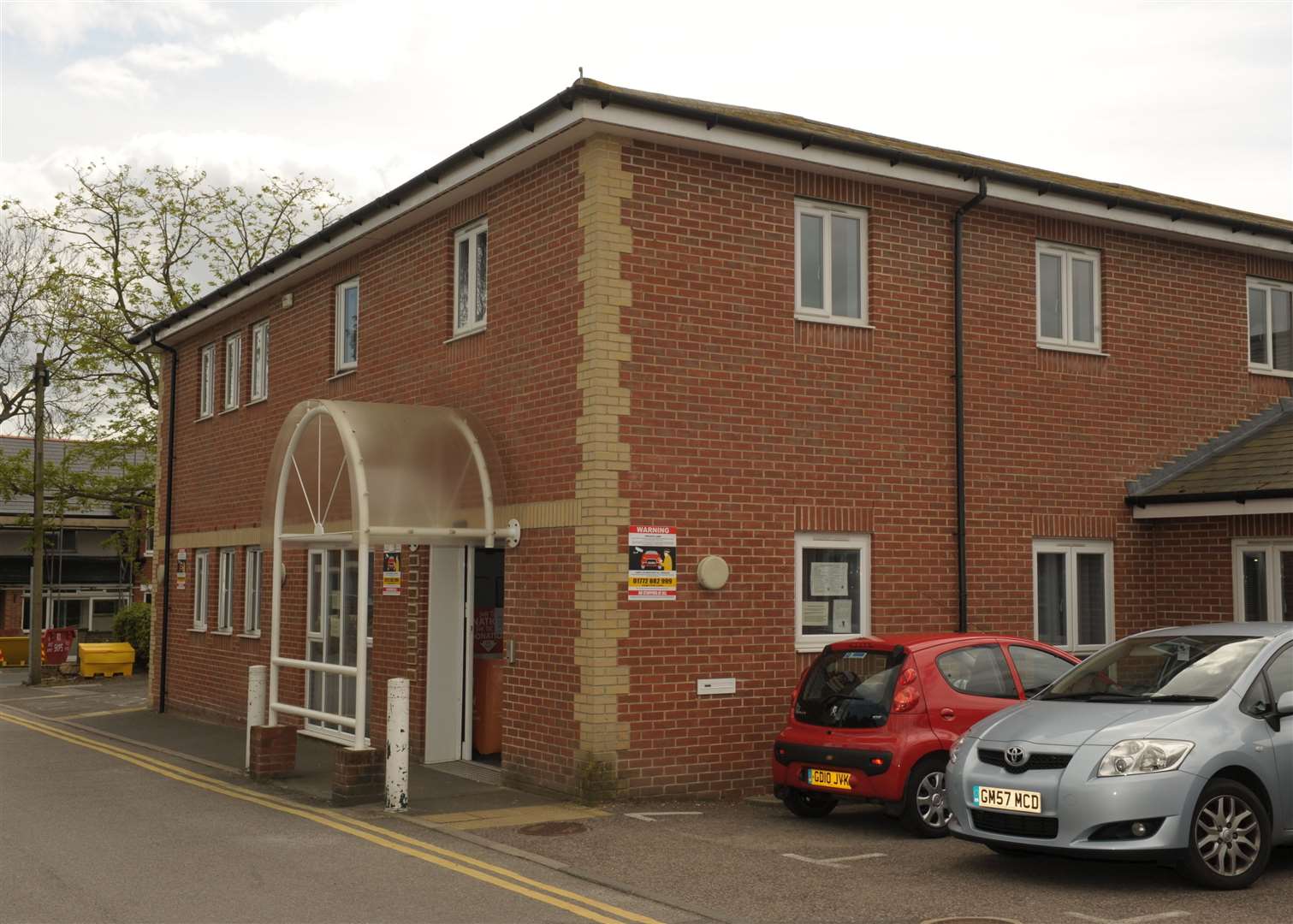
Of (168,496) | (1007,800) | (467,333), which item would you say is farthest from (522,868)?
(168,496)

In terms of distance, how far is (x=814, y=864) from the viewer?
8.66m

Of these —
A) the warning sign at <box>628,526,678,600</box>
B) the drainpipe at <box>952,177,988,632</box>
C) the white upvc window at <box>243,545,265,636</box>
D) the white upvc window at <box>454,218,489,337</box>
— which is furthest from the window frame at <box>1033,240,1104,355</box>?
the white upvc window at <box>243,545,265,636</box>

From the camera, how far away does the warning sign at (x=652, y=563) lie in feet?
37.6

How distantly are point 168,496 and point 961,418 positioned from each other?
14.5 m

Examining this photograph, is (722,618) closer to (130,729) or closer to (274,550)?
(274,550)

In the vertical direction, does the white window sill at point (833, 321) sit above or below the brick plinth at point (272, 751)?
above

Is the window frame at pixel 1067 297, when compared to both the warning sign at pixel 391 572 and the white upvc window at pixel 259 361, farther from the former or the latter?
the white upvc window at pixel 259 361

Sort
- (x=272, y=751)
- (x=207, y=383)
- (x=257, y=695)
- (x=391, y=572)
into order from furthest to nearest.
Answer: (x=207, y=383), (x=391, y=572), (x=257, y=695), (x=272, y=751)

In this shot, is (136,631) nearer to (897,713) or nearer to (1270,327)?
(1270,327)

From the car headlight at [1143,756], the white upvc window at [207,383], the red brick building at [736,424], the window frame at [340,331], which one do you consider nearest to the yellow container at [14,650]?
the white upvc window at [207,383]

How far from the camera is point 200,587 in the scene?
827 inches

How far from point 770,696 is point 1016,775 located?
4387 mm

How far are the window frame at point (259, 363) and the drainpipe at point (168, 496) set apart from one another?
146 inches

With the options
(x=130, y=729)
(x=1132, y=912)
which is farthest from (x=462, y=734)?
(x=1132, y=912)
